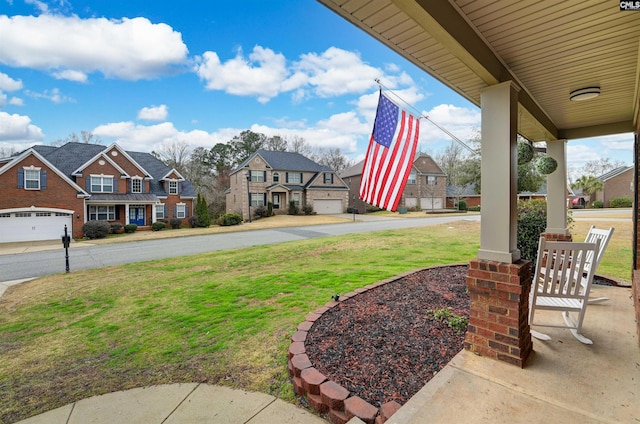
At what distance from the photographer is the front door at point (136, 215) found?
2317cm

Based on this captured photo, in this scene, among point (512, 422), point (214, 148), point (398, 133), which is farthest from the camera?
point (214, 148)

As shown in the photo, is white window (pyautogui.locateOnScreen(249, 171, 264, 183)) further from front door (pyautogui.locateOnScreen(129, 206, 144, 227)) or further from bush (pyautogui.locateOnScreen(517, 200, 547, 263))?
bush (pyautogui.locateOnScreen(517, 200, 547, 263))

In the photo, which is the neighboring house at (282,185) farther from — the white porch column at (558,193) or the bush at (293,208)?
the white porch column at (558,193)

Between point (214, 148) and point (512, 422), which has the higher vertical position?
point (214, 148)

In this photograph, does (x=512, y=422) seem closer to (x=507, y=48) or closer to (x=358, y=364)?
(x=358, y=364)

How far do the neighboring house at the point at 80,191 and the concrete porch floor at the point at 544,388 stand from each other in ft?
79.3

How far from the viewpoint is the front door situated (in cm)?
2317

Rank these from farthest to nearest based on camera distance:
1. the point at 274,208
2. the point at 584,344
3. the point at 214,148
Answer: the point at 214,148, the point at 274,208, the point at 584,344

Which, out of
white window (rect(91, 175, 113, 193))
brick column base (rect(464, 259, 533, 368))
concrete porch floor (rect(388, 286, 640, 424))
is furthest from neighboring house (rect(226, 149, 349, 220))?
concrete porch floor (rect(388, 286, 640, 424))

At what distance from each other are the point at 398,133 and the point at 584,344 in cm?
325

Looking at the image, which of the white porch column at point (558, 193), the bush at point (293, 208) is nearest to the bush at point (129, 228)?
the bush at point (293, 208)

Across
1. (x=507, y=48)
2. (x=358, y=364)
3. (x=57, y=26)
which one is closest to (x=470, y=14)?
(x=507, y=48)

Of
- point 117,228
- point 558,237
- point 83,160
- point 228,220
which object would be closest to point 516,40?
point 558,237

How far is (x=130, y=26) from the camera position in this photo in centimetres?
A: 1314
